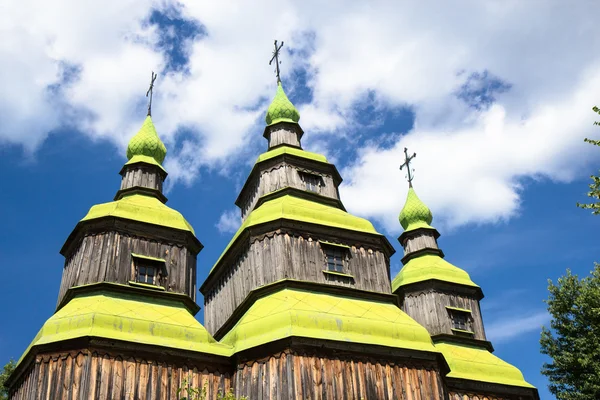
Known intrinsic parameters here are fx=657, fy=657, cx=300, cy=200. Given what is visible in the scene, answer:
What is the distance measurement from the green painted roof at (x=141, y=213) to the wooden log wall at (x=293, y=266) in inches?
101

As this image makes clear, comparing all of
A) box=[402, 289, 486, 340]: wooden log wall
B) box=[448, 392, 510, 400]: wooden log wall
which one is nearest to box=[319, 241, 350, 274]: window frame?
box=[448, 392, 510, 400]: wooden log wall

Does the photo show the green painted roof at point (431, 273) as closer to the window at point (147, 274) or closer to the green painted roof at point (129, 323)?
the green painted roof at point (129, 323)

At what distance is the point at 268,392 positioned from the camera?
59.2 ft

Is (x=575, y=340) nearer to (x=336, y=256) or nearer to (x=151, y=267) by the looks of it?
(x=336, y=256)

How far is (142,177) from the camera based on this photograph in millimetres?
25703

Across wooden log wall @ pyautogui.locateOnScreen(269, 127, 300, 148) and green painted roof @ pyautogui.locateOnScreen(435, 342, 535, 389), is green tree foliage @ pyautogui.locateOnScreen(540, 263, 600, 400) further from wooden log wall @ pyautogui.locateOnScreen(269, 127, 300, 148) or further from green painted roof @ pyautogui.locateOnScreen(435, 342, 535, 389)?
wooden log wall @ pyautogui.locateOnScreen(269, 127, 300, 148)

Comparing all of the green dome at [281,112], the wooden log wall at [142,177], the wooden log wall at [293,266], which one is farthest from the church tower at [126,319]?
the green dome at [281,112]

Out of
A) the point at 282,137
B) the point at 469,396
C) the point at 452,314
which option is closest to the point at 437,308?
A: the point at 452,314

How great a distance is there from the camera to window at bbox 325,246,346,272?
22156mm

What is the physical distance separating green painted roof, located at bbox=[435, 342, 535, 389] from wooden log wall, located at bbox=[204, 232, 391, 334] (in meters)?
5.17

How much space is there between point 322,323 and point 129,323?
18.1 feet

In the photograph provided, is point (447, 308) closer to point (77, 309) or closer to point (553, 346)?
point (553, 346)

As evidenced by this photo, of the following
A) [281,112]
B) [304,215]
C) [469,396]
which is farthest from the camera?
[281,112]

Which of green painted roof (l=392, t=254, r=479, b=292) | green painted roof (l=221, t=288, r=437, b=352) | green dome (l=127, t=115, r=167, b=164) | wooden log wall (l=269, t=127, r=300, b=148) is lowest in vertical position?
green painted roof (l=221, t=288, r=437, b=352)
